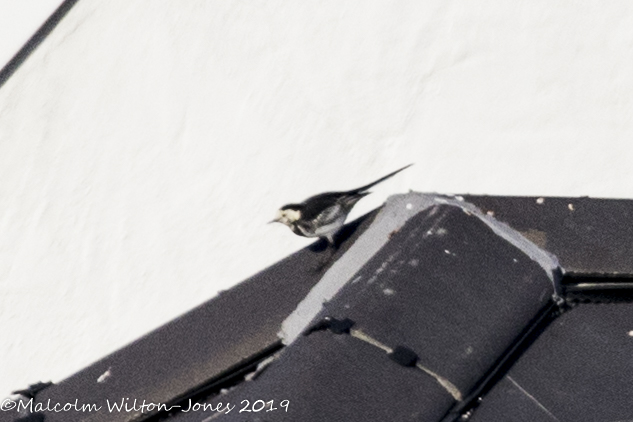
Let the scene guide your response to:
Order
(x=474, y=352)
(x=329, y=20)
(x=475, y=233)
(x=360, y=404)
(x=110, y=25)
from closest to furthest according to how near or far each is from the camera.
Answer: (x=360, y=404) < (x=474, y=352) < (x=475, y=233) < (x=110, y=25) < (x=329, y=20)

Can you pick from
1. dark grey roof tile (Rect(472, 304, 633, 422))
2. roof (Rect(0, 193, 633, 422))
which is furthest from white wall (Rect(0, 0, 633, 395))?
dark grey roof tile (Rect(472, 304, 633, 422))

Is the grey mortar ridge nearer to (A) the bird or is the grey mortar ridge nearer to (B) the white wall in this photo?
(A) the bird

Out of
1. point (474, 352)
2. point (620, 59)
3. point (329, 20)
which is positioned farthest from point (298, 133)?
point (474, 352)

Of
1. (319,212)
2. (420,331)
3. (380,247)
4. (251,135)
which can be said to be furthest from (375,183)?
(420,331)

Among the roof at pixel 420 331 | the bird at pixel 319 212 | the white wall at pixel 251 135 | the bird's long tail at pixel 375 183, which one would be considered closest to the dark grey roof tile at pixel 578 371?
the roof at pixel 420 331

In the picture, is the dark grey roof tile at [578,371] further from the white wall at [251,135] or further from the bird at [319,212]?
the white wall at [251,135]

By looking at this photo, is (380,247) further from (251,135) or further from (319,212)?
(251,135)

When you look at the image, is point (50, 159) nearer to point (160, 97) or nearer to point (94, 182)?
point (94, 182)
